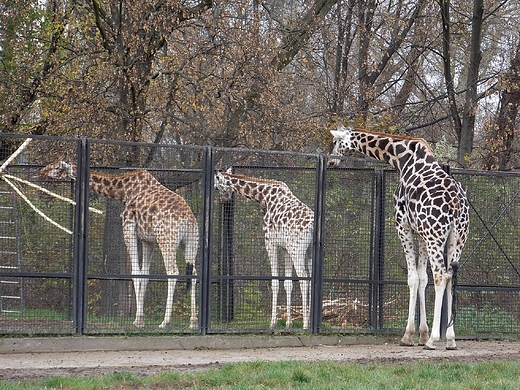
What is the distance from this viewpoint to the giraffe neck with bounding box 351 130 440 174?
11.4 m

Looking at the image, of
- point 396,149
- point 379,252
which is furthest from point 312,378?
point 396,149

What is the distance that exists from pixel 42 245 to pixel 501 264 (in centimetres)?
643

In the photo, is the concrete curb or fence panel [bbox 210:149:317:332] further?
fence panel [bbox 210:149:317:332]

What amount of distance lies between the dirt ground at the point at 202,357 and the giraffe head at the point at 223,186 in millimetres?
2160

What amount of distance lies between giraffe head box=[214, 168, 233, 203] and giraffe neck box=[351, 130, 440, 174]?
191 centimetres

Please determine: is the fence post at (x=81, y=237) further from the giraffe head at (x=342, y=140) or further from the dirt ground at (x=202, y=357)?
the giraffe head at (x=342, y=140)

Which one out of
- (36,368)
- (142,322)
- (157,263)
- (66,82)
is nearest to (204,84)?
(66,82)

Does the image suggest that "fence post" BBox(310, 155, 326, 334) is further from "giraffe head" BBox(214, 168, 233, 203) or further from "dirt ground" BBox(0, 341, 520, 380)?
"giraffe head" BBox(214, 168, 233, 203)

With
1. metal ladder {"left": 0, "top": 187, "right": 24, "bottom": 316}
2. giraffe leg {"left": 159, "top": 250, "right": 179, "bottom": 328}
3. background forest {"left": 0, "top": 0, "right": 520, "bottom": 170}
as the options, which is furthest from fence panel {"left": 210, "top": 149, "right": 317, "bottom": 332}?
background forest {"left": 0, "top": 0, "right": 520, "bottom": 170}

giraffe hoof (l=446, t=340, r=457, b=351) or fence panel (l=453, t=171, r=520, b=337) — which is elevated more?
fence panel (l=453, t=171, r=520, b=337)

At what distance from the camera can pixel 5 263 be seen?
11492mm

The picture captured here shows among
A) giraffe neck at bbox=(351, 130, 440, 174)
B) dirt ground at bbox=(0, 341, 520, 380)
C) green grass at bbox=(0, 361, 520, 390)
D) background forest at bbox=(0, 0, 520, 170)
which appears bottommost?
dirt ground at bbox=(0, 341, 520, 380)

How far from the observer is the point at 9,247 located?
1120 centimetres

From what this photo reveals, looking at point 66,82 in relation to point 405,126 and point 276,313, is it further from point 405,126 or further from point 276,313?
point 405,126
